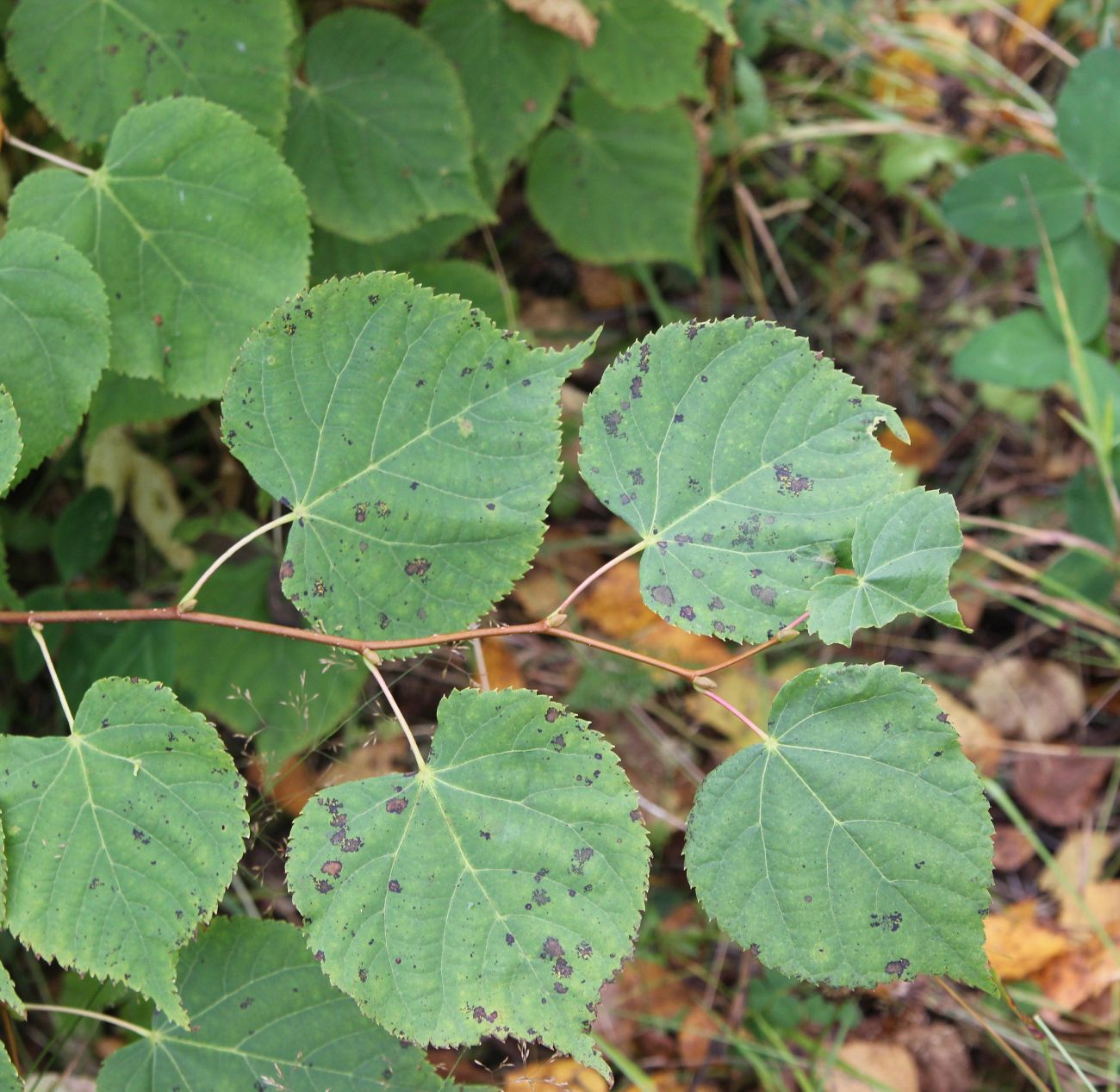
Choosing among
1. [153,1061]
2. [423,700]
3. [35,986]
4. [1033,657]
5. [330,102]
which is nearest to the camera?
[153,1061]

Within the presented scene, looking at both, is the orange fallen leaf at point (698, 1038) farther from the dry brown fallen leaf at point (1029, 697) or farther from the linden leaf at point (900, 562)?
the linden leaf at point (900, 562)

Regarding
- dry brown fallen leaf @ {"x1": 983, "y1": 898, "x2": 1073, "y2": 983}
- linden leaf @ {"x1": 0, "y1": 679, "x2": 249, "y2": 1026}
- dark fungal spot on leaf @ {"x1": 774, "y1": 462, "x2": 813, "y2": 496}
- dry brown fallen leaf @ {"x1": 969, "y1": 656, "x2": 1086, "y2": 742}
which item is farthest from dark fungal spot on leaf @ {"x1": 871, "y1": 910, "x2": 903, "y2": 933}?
dry brown fallen leaf @ {"x1": 969, "y1": 656, "x2": 1086, "y2": 742}

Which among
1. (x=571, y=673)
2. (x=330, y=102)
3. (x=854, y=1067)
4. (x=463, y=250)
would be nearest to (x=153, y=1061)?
(x=571, y=673)

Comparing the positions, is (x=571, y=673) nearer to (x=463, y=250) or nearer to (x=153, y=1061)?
(x=463, y=250)

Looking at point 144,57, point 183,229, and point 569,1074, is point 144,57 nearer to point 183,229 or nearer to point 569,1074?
point 183,229

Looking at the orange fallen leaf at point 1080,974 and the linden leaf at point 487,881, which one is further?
the orange fallen leaf at point 1080,974

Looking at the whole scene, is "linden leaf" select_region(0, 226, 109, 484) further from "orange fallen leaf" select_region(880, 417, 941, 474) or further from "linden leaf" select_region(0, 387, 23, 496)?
"orange fallen leaf" select_region(880, 417, 941, 474)

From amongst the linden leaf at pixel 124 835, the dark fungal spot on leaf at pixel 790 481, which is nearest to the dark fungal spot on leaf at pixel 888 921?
the dark fungal spot on leaf at pixel 790 481
